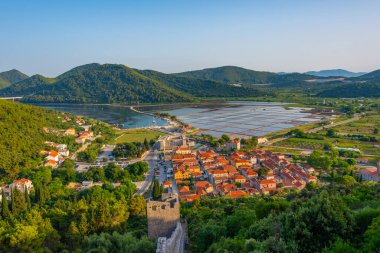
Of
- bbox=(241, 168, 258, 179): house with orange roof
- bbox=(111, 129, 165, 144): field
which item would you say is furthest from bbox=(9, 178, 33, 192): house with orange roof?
bbox=(111, 129, 165, 144): field

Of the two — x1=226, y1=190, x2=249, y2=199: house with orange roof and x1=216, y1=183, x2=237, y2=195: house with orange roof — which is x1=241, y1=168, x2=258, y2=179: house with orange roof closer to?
x1=216, y1=183, x2=237, y2=195: house with orange roof

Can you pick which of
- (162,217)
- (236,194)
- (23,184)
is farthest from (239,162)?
(162,217)

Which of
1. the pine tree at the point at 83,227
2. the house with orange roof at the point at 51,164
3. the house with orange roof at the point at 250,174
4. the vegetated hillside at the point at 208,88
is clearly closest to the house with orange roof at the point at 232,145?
the house with orange roof at the point at 250,174

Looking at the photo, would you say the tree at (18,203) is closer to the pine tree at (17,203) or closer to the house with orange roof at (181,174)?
the pine tree at (17,203)

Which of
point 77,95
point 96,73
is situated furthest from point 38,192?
point 96,73

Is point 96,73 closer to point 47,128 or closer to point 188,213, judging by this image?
point 47,128
